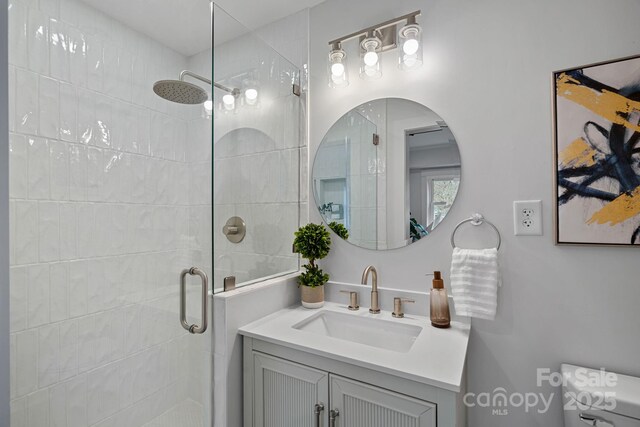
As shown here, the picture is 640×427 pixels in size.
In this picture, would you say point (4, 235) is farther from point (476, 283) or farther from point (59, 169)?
point (476, 283)

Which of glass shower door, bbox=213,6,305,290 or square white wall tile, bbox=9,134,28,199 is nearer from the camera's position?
square white wall tile, bbox=9,134,28,199

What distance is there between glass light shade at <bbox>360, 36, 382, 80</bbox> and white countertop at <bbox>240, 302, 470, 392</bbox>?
1161 millimetres

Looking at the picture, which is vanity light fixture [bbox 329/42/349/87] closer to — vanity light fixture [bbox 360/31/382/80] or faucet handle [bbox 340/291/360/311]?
vanity light fixture [bbox 360/31/382/80]

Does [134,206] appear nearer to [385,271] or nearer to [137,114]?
[137,114]

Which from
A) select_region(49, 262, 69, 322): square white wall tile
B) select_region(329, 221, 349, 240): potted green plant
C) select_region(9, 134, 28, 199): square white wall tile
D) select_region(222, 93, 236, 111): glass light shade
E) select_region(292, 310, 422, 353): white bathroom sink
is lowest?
select_region(292, 310, 422, 353): white bathroom sink

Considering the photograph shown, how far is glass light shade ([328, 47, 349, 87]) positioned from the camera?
1559 mm

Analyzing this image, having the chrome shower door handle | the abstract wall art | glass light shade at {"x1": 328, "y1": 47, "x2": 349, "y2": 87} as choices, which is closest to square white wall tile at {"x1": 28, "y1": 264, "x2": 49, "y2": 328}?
the chrome shower door handle

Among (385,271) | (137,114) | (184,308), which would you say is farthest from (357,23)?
(184,308)

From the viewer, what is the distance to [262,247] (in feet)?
4.79

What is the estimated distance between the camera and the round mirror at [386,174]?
1371mm

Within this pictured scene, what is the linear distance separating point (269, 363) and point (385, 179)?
962mm

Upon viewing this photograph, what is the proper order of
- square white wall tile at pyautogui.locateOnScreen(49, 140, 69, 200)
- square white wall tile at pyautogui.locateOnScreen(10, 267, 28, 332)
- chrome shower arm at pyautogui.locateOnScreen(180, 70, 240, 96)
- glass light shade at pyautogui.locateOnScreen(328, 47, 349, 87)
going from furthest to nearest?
1. glass light shade at pyautogui.locateOnScreen(328, 47, 349, 87)
2. chrome shower arm at pyautogui.locateOnScreen(180, 70, 240, 96)
3. square white wall tile at pyautogui.locateOnScreen(49, 140, 69, 200)
4. square white wall tile at pyautogui.locateOnScreen(10, 267, 28, 332)

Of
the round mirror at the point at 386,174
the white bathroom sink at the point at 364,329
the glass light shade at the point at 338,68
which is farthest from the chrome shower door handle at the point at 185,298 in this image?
the glass light shade at the point at 338,68

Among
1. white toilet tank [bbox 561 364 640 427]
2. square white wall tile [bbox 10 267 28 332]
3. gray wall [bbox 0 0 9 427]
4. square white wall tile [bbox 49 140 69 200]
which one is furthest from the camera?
square white wall tile [bbox 49 140 69 200]
